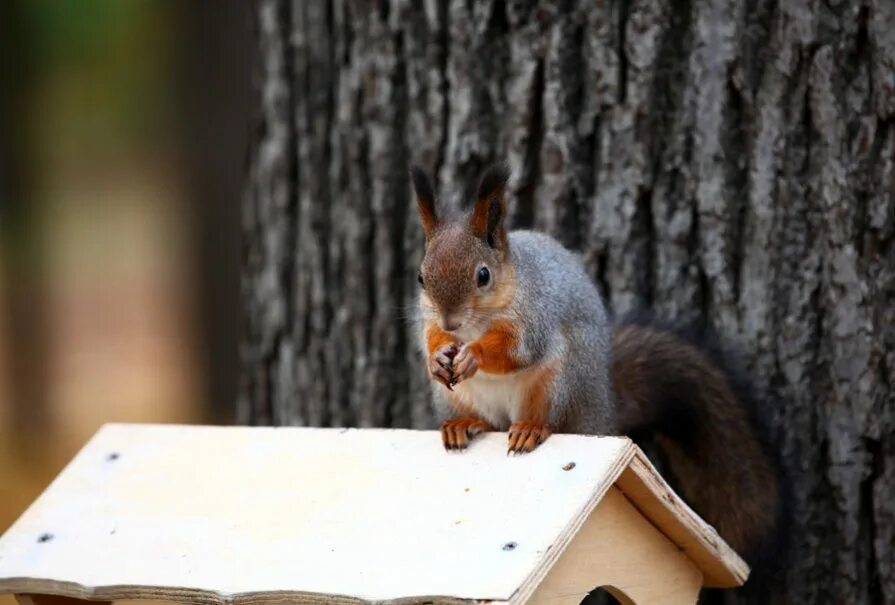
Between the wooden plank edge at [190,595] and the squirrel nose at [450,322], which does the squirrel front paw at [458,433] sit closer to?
the squirrel nose at [450,322]

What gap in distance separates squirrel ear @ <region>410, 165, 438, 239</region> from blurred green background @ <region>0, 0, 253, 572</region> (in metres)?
2.04

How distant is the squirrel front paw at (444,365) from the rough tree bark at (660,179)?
0.45 m

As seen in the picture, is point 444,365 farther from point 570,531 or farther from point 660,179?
point 660,179

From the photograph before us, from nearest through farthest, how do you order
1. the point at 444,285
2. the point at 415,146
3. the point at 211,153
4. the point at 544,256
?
1. the point at 444,285
2. the point at 544,256
3. the point at 415,146
4. the point at 211,153

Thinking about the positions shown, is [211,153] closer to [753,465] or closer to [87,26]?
[87,26]

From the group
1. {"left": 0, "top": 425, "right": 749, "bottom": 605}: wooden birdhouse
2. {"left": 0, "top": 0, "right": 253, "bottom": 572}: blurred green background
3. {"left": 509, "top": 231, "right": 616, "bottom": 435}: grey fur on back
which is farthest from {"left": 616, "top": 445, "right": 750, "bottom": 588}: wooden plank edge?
{"left": 0, "top": 0, "right": 253, "bottom": 572}: blurred green background

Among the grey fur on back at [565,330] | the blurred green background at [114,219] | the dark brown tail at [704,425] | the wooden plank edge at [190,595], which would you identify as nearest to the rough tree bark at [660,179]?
the dark brown tail at [704,425]

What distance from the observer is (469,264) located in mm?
1738

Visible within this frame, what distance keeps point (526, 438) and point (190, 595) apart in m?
0.43

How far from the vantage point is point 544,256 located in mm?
1883

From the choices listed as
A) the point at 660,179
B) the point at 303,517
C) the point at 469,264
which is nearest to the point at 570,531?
the point at 303,517

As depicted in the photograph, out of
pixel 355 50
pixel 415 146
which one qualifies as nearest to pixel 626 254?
pixel 415 146

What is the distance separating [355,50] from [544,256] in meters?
0.64

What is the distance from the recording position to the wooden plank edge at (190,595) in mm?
1348
